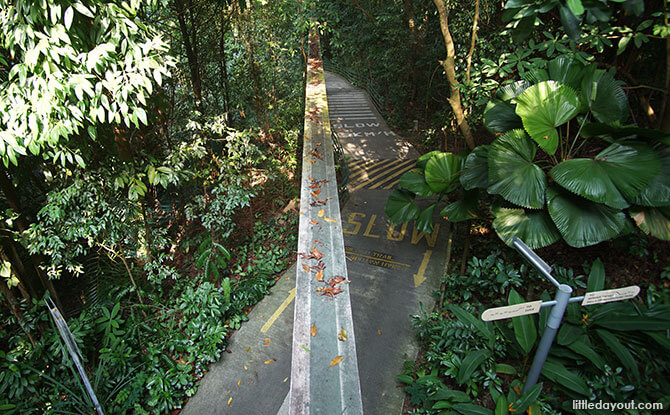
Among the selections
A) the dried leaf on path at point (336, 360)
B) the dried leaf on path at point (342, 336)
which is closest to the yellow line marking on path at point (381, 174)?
the dried leaf on path at point (342, 336)

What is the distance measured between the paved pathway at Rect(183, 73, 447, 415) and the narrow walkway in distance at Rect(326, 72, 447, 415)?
0.01 metres

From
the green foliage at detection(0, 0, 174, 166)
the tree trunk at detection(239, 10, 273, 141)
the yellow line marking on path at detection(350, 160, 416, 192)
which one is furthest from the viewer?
the yellow line marking on path at detection(350, 160, 416, 192)

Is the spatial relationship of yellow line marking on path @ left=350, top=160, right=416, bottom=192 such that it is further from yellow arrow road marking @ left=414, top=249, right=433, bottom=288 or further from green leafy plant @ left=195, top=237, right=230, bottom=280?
green leafy plant @ left=195, top=237, right=230, bottom=280

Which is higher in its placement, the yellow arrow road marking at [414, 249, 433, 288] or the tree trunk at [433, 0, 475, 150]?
the tree trunk at [433, 0, 475, 150]

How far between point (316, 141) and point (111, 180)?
2.83 meters

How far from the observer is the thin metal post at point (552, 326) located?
→ 207cm

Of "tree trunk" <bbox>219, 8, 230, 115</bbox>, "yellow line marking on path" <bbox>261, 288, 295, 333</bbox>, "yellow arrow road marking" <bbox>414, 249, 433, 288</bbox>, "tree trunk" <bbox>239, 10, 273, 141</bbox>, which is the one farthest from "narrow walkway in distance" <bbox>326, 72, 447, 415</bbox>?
"tree trunk" <bbox>219, 8, 230, 115</bbox>

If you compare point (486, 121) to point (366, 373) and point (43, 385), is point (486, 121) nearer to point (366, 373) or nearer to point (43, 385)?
point (366, 373)

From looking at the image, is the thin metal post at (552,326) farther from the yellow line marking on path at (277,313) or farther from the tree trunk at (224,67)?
the tree trunk at (224,67)

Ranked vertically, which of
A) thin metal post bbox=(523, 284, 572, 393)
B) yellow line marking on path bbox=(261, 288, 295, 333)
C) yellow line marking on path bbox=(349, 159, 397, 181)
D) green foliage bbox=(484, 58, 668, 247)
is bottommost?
yellow line marking on path bbox=(261, 288, 295, 333)

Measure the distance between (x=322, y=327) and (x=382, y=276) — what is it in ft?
9.60

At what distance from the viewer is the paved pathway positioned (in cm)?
377

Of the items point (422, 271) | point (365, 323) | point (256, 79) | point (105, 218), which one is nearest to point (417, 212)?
point (422, 271)

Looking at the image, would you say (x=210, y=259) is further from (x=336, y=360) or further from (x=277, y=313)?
(x=336, y=360)
